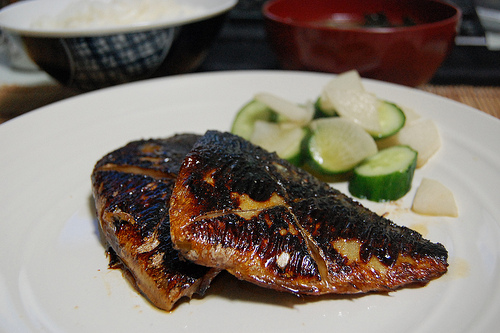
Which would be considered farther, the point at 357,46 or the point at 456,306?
the point at 357,46

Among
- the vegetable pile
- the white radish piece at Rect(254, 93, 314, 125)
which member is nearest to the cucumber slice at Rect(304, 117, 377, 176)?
the vegetable pile

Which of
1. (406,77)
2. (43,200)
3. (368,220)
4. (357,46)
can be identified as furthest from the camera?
(406,77)

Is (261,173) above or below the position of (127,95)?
above

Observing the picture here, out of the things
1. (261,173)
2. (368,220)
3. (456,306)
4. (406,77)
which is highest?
(261,173)

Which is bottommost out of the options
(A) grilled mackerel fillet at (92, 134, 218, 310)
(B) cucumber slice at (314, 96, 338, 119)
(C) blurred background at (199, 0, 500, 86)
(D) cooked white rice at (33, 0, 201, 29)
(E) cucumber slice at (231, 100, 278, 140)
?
(C) blurred background at (199, 0, 500, 86)

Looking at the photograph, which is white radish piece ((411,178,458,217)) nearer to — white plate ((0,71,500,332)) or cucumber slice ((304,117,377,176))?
white plate ((0,71,500,332))

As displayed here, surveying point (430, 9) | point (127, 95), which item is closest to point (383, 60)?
point (430, 9)

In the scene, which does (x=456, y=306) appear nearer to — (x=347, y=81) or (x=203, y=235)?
(x=203, y=235)

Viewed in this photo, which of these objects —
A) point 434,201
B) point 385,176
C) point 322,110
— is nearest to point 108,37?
point 322,110
